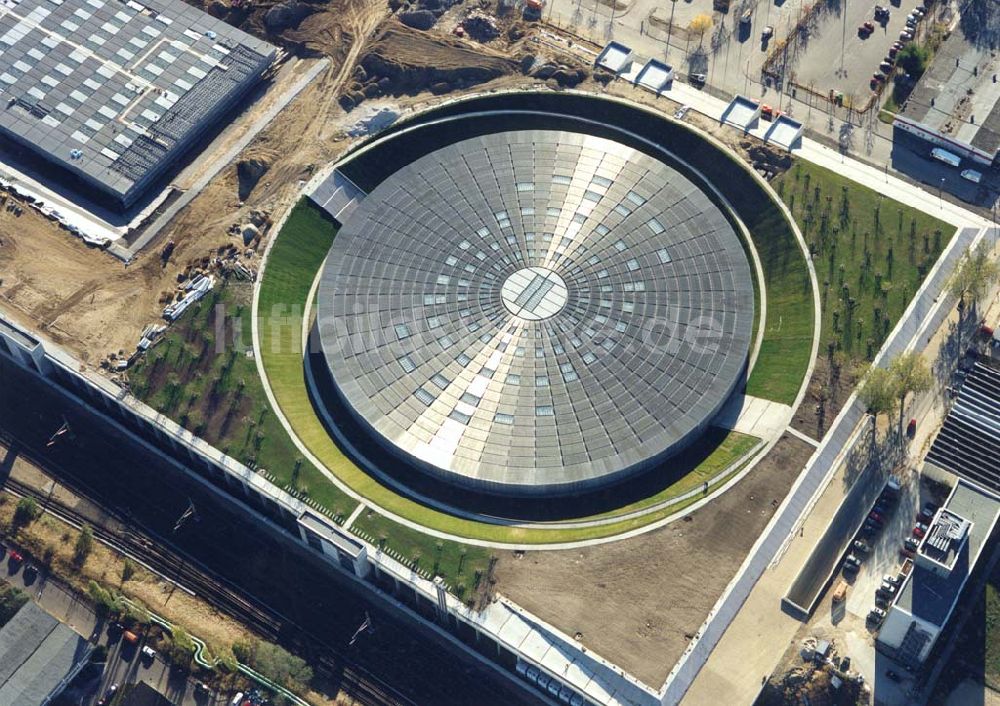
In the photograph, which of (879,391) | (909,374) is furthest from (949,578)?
(909,374)

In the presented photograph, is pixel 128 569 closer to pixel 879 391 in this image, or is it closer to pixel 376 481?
pixel 376 481

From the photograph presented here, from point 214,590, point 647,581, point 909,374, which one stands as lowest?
point 214,590

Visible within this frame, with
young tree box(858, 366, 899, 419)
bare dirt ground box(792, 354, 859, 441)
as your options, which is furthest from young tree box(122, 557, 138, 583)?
young tree box(858, 366, 899, 419)

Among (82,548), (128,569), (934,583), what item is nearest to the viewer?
(934,583)

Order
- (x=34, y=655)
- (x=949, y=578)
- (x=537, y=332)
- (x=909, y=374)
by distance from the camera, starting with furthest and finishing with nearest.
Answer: (x=537, y=332), (x=909, y=374), (x=34, y=655), (x=949, y=578)

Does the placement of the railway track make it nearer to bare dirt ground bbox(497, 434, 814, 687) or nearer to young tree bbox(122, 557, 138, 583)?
young tree bbox(122, 557, 138, 583)

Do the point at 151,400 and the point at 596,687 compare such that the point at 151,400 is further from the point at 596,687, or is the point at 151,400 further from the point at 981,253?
the point at 981,253
